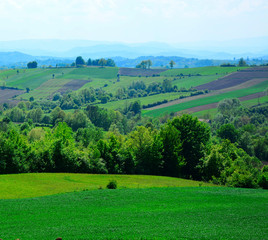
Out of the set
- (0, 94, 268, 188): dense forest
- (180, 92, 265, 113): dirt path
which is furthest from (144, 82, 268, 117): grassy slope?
(0, 94, 268, 188): dense forest

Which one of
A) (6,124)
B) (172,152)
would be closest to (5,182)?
(172,152)

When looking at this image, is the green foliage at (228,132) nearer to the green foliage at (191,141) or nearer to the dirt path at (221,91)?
the green foliage at (191,141)

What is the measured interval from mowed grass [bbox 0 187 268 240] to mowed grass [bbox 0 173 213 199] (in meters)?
4.09

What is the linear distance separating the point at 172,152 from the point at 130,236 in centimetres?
4017

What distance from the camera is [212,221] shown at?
2880 cm

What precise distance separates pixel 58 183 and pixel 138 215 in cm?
1869

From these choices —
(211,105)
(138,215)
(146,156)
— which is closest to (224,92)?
(211,105)

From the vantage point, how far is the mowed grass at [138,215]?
2506cm

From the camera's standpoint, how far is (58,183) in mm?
45719

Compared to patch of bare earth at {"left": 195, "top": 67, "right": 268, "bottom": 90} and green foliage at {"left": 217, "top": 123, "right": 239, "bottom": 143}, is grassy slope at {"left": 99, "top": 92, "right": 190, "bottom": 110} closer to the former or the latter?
patch of bare earth at {"left": 195, "top": 67, "right": 268, "bottom": 90}

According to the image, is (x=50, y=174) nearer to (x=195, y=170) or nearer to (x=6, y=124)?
(x=195, y=170)

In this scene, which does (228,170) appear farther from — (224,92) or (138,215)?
(224,92)

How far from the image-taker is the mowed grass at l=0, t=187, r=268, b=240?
2506 centimetres

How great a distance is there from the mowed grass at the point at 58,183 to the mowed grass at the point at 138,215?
409 cm
